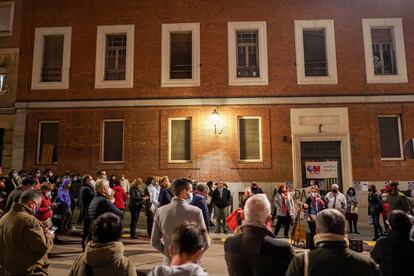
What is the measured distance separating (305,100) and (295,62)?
75.7 inches

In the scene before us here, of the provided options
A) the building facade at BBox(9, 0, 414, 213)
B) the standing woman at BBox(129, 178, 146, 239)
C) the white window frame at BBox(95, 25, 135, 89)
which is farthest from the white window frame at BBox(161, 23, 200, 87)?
the standing woman at BBox(129, 178, 146, 239)

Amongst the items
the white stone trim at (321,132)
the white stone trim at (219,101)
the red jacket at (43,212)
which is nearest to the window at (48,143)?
the white stone trim at (219,101)

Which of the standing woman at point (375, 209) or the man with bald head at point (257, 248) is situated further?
the standing woman at point (375, 209)

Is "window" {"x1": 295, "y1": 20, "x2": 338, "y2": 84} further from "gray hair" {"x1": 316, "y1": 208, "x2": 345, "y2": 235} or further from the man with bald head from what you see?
"gray hair" {"x1": 316, "y1": 208, "x2": 345, "y2": 235}

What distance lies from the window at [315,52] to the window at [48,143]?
39.3 ft

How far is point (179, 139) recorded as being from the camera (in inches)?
700

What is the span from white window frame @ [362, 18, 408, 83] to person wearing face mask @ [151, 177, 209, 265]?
1555 cm

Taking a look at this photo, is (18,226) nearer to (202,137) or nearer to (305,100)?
(202,137)

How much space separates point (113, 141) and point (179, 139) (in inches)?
126

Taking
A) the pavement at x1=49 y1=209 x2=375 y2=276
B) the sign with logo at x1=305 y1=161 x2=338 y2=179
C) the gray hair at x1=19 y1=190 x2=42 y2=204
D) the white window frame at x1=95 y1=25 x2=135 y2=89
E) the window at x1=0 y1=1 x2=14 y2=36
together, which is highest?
the window at x1=0 y1=1 x2=14 y2=36

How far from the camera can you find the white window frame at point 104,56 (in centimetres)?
1805

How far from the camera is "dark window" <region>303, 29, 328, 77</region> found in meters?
18.1

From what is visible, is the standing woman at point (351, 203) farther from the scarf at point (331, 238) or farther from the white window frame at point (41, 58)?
the white window frame at point (41, 58)

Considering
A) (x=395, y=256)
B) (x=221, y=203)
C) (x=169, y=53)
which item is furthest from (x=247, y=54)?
(x=395, y=256)
